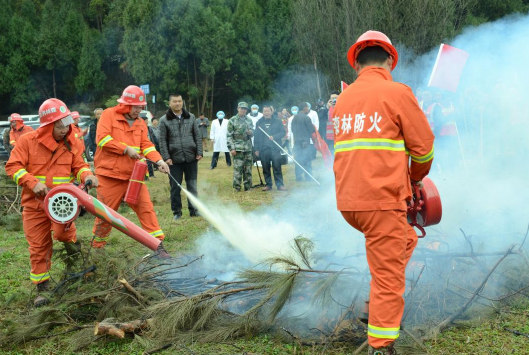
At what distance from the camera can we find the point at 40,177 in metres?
5.22

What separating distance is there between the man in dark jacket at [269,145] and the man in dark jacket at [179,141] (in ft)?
12.1

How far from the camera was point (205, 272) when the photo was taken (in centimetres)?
535

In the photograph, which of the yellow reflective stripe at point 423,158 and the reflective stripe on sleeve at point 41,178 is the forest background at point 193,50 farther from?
the yellow reflective stripe at point 423,158

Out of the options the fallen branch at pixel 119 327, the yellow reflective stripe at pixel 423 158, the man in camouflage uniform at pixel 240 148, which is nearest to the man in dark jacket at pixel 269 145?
the man in camouflage uniform at pixel 240 148

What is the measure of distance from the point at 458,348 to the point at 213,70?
33048 millimetres

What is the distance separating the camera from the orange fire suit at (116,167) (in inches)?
246

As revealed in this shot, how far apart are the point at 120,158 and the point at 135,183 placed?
42 cm

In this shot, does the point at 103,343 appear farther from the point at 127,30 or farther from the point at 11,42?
the point at 11,42

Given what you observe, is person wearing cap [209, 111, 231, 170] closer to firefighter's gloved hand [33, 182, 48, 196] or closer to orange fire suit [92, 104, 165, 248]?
orange fire suit [92, 104, 165, 248]

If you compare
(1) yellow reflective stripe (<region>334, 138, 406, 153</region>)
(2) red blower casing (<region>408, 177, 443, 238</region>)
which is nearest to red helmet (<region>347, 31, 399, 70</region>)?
(1) yellow reflective stripe (<region>334, 138, 406, 153</region>)

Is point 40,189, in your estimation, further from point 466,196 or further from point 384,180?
point 466,196

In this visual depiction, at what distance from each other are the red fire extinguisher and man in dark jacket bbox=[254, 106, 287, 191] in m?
6.50

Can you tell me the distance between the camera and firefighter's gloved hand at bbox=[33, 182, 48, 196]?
16.0 ft

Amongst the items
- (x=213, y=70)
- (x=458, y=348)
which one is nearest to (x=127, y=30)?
(x=213, y=70)
